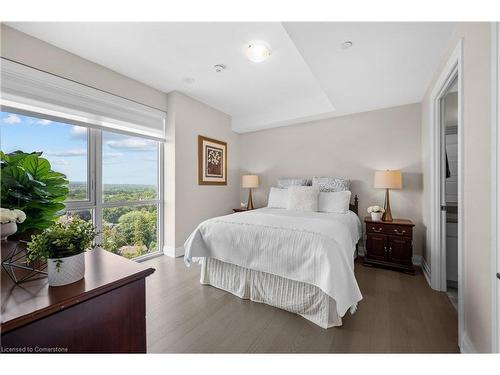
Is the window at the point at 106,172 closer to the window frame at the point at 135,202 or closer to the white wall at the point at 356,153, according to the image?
the window frame at the point at 135,202

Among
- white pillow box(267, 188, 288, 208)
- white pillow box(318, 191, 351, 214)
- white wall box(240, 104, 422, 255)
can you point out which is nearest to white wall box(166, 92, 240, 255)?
white wall box(240, 104, 422, 255)

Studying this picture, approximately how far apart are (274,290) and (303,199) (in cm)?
150

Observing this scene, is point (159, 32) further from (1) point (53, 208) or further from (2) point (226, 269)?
(2) point (226, 269)

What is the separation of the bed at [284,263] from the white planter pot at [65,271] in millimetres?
1410

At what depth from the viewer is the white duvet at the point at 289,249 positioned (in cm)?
161

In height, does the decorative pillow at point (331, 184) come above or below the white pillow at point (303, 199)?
above

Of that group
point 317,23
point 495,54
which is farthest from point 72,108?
point 495,54

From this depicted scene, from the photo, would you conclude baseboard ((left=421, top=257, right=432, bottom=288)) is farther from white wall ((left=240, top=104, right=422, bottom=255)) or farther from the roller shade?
the roller shade

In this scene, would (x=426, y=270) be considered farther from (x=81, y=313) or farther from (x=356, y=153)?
(x=81, y=313)

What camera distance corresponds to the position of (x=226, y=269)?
7.39 ft

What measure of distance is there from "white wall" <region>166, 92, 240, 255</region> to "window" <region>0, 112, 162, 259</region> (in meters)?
0.32

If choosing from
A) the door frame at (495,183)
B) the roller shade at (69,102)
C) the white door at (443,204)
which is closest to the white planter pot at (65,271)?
the door frame at (495,183)
